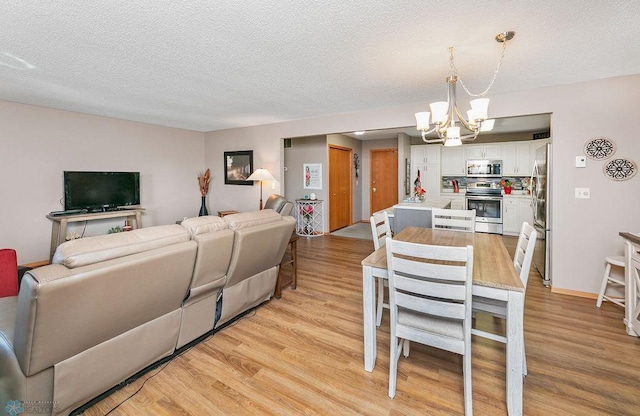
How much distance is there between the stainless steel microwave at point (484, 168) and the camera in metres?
6.39

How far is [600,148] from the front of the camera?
2986 millimetres

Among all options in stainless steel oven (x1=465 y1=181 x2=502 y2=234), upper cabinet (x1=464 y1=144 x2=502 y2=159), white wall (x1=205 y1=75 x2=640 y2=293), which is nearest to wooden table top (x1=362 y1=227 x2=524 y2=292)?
white wall (x1=205 y1=75 x2=640 y2=293)

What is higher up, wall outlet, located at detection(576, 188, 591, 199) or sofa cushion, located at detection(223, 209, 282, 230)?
wall outlet, located at detection(576, 188, 591, 199)

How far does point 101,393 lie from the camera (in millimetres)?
1674

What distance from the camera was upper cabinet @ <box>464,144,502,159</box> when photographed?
6.34 meters

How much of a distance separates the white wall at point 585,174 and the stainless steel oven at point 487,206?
296 cm

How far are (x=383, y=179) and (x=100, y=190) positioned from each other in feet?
20.5

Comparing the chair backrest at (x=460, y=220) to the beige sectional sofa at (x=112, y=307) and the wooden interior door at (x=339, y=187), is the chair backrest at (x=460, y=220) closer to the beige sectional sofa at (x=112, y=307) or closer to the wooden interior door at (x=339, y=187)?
the beige sectional sofa at (x=112, y=307)

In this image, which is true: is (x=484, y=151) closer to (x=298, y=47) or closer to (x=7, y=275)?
(x=298, y=47)

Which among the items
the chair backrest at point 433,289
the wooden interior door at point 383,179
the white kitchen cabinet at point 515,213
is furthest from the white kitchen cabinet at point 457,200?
the chair backrest at point 433,289

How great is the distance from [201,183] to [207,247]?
4.74 meters

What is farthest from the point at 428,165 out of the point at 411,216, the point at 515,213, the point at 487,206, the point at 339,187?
the point at 411,216

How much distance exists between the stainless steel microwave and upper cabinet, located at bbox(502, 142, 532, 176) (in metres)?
0.12

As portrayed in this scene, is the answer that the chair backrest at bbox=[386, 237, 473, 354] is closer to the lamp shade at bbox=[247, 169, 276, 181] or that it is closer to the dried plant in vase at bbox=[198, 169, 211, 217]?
the lamp shade at bbox=[247, 169, 276, 181]
